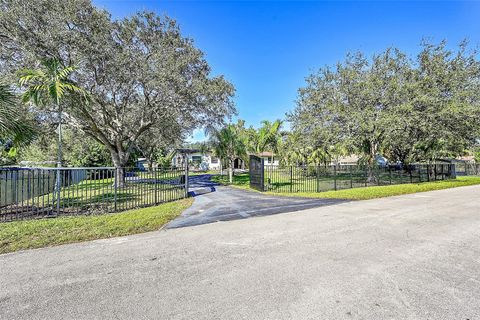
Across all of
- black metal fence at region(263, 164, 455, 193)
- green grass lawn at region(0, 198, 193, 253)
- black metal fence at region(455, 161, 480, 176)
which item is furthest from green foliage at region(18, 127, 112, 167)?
black metal fence at region(455, 161, 480, 176)

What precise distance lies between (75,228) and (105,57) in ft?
30.4

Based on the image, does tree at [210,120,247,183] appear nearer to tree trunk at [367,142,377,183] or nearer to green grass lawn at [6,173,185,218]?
green grass lawn at [6,173,185,218]

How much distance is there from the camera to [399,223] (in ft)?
19.9

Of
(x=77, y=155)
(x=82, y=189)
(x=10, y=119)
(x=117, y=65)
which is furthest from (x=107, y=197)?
(x=77, y=155)

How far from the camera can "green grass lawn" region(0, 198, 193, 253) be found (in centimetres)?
477

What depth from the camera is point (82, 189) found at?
27.6 ft

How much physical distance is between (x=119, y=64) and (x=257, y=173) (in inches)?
367

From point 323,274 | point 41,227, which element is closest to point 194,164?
point 41,227

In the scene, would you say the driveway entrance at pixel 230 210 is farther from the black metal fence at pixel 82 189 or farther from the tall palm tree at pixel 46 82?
the tall palm tree at pixel 46 82

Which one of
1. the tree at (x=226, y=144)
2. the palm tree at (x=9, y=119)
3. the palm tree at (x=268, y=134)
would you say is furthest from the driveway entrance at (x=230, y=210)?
the palm tree at (x=268, y=134)

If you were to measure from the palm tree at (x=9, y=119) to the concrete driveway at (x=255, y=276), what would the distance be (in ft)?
12.6

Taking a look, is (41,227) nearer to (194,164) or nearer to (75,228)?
(75,228)

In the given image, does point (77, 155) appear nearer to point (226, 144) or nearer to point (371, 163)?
point (226, 144)

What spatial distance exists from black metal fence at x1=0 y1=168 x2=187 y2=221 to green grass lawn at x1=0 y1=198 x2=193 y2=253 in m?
1.12
